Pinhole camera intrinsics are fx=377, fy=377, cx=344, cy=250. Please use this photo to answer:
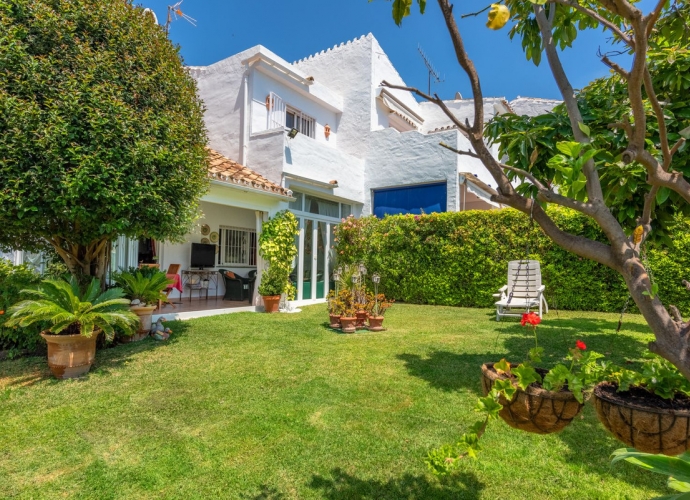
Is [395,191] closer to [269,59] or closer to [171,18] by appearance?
[269,59]

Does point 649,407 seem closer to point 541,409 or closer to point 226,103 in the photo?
point 541,409

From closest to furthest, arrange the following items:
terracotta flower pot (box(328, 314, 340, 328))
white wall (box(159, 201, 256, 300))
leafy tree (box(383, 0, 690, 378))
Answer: leafy tree (box(383, 0, 690, 378)), terracotta flower pot (box(328, 314, 340, 328)), white wall (box(159, 201, 256, 300))

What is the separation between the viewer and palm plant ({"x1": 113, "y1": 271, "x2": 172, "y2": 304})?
29.4 ft

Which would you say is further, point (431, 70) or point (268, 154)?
point (431, 70)

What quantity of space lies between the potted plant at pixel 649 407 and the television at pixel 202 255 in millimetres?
15923

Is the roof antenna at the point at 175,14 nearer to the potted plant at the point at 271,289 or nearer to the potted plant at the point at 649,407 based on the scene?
the potted plant at the point at 271,289

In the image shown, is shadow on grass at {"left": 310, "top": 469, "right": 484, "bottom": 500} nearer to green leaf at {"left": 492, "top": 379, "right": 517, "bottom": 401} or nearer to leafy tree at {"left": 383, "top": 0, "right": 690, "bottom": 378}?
green leaf at {"left": 492, "top": 379, "right": 517, "bottom": 401}

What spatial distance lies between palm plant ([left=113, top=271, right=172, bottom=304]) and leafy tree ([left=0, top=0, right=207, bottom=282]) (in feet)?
4.53

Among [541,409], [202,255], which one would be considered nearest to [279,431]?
[541,409]

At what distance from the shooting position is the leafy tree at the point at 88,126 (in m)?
6.07

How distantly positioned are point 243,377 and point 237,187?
23.8 feet

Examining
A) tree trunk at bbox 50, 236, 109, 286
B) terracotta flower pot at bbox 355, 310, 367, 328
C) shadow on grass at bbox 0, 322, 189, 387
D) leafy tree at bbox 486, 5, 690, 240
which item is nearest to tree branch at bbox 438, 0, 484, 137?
leafy tree at bbox 486, 5, 690, 240

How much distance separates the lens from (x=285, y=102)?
16.7 metres

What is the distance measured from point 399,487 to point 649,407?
2.17 metres
